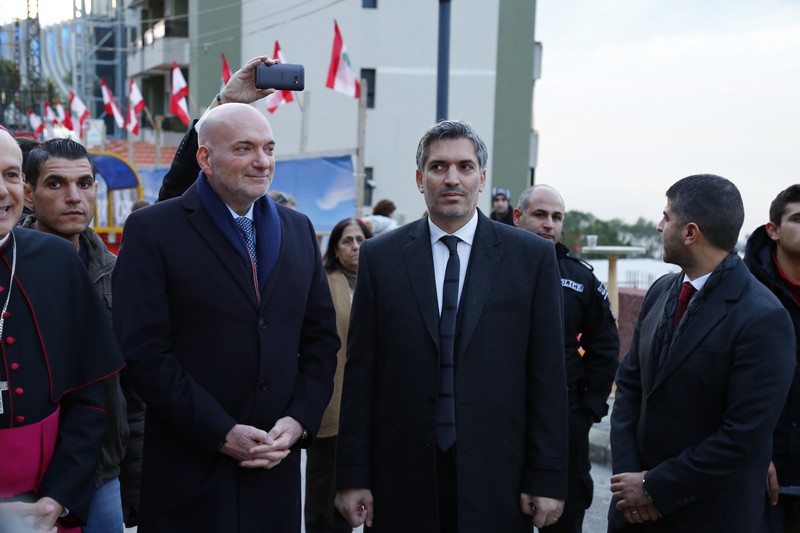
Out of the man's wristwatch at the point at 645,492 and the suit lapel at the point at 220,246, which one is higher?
the suit lapel at the point at 220,246

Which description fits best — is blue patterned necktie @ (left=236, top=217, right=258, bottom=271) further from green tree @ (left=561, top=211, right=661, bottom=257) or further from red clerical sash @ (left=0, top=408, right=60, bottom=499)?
green tree @ (left=561, top=211, right=661, bottom=257)

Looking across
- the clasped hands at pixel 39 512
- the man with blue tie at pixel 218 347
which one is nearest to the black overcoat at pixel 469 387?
the man with blue tie at pixel 218 347

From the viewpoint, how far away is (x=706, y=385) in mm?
3420

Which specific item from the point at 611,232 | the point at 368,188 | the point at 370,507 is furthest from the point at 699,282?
the point at 368,188

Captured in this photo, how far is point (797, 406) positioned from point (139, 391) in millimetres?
2734

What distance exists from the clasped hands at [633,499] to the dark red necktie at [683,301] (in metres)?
0.65

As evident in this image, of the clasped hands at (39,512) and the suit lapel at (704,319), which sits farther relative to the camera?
the suit lapel at (704,319)

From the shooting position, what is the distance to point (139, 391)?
10.5 ft

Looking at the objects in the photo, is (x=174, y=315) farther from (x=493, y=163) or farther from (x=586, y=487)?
(x=493, y=163)

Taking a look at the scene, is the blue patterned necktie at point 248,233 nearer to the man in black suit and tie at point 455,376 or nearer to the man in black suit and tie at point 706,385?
the man in black suit and tie at point 455,376

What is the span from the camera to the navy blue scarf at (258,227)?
11.0 feet

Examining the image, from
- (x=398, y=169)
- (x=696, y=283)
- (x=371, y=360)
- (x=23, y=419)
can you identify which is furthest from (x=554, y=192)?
(x=398, y=169)

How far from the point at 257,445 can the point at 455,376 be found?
32.3 inches

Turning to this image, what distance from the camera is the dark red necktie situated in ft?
11.9
